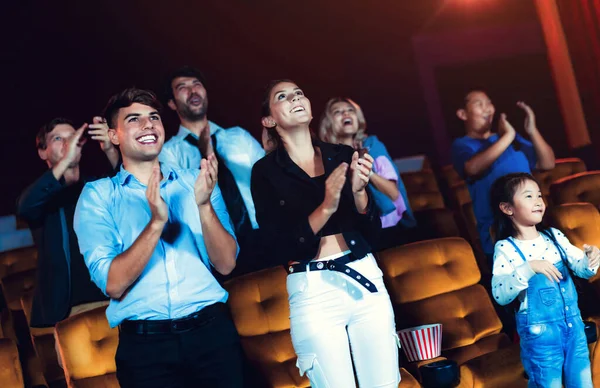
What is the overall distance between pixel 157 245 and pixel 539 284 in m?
1.26

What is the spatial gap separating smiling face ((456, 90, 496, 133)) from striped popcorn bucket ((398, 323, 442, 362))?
1.44m

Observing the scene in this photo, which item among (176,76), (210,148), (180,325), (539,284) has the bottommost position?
(539,284)

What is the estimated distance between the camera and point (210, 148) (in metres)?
2.96

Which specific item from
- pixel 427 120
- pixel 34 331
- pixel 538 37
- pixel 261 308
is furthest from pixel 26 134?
pixel 538 37

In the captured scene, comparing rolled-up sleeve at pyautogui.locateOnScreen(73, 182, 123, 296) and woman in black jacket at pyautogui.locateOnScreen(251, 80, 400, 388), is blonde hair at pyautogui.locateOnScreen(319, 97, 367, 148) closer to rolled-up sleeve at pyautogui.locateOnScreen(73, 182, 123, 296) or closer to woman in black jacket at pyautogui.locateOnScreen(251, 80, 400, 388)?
woman in black jacket at pyautogui.locateOnScreen(251, 80, 400, 388)

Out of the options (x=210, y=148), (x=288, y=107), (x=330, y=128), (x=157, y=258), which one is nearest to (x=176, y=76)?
(x=210, y=148)

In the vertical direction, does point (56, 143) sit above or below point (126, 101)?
above

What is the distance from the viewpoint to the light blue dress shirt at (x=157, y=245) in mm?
1646

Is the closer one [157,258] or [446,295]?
[157,258]

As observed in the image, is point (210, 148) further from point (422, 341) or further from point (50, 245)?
point (422, 341)

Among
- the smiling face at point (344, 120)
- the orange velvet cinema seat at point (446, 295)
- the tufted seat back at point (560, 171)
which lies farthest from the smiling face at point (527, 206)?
the tufted seat back at point (560, 171)

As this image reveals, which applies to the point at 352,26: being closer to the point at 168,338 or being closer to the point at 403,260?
the point at 403,260

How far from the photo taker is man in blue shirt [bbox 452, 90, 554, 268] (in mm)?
2902

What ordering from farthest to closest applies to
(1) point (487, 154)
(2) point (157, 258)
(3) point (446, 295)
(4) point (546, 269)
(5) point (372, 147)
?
1. (5) point (372, 147)
2. (1) point (487, 154)
3. (3) point (446, 295)
4. (4) point (546, 269)
5. (2) point (157, 258)
